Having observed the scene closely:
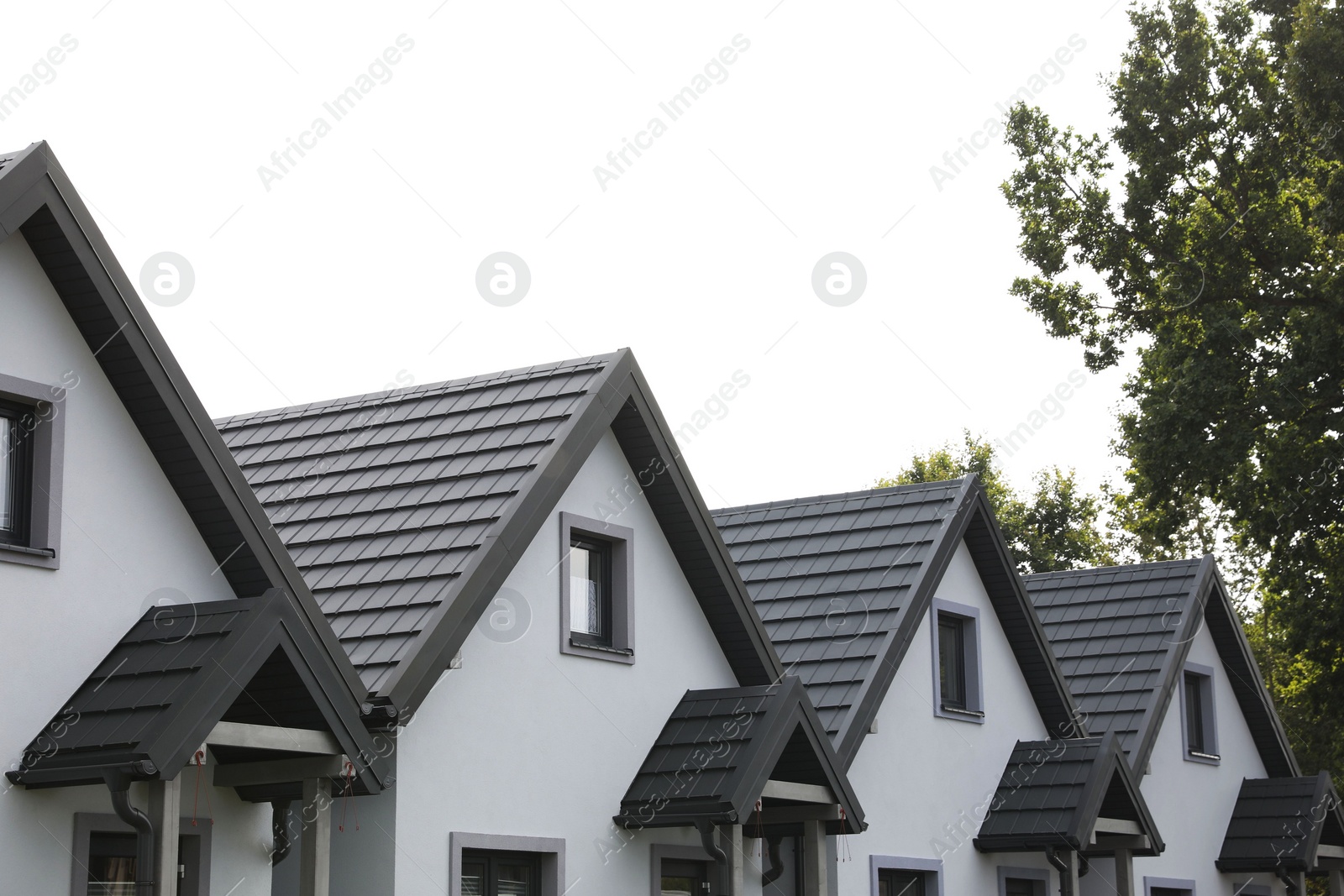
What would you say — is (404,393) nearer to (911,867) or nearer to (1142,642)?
(911,867)

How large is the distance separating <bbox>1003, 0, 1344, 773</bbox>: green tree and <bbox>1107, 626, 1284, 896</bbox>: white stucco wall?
183 cm

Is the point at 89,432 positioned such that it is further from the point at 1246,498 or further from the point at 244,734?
the point at 1246,498

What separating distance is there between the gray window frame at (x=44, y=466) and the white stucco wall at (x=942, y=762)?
31.4 ft

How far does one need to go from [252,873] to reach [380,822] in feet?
3.59

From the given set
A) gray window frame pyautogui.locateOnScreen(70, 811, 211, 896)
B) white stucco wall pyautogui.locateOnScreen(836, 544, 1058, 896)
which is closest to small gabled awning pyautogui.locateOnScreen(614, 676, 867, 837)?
white stucco wall pyautogui.locateOnScreen(836, 544, 1058, 896)

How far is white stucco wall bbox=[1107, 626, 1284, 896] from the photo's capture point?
74.3 ft

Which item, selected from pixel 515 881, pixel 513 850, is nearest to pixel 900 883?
pixel 515 881

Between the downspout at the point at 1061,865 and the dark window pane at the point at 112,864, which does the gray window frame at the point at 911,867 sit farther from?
the dark window pane at the point at 112,864

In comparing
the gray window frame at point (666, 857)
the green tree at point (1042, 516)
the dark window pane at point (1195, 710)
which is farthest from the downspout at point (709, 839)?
the green tree at point (1042, 516)

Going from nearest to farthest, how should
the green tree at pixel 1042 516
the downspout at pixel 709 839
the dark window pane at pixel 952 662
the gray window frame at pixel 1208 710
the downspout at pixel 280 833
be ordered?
the downspout at pixel 280 833
the downspout at pixel 709 839
the dark window pane at pixel 952 662
the gray window frame at pixel 1208 710
the green tree at pixel 1042 516

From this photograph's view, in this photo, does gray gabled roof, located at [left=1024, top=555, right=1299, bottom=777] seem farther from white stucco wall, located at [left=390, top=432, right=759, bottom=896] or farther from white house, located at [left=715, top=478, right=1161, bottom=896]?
white stucco wall, located at [left=390, top=432, right=759, bottom=896]

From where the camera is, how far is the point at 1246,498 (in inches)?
865

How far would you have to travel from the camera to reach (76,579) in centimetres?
1011

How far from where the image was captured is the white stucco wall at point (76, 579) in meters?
9.59
